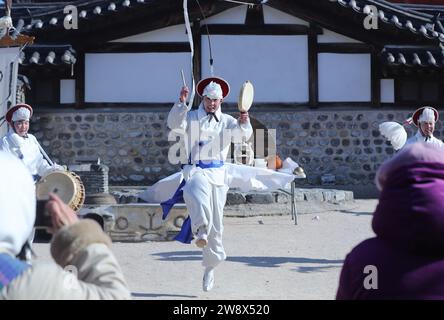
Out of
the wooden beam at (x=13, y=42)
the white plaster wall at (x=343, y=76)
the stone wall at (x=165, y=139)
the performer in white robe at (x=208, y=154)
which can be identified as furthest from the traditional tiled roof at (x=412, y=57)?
the performer in white robe at (x=208, y=154)

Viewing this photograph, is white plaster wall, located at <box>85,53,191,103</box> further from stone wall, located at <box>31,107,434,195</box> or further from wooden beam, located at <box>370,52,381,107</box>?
wooden beam, located at <box>370,52,381,107</box>

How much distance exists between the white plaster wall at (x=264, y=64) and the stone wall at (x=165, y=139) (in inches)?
14.2

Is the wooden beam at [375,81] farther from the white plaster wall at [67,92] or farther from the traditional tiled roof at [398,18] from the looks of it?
the white plaster wall at [67,92]

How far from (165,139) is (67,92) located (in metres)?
1.94

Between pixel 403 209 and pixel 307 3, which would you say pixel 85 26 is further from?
pixel 403 209

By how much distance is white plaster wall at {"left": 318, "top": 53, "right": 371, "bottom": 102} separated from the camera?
13039 mm

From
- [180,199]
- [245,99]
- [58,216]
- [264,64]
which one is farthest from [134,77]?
[58,216]

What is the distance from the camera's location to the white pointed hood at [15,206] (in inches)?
74.6

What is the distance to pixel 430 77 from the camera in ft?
43.3

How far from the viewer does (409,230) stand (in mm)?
1960

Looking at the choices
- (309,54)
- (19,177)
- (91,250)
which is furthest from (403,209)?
(309,54)

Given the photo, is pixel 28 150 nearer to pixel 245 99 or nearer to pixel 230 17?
pixel 245 99

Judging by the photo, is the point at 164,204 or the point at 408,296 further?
the point at 164,204

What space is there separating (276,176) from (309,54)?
5.89 metres
